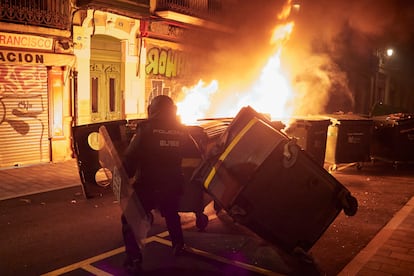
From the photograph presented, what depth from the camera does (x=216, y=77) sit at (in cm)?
1559

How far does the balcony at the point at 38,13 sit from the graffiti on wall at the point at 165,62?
3.36 m

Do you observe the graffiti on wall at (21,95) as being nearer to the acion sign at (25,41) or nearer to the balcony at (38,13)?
the acion sign at (25,41)

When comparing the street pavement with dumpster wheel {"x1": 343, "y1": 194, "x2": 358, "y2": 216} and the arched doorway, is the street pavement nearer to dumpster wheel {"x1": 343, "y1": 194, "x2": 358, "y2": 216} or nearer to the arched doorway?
dumpster wheel {"x1": 343, "y1": 194, "x2": 358, "y2": 216}

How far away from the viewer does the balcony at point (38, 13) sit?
9.61 m

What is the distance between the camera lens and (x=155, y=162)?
4.23 m

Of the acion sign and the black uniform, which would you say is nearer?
the black uniform

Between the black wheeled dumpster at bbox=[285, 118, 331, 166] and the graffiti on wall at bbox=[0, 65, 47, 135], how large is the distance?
6224mm

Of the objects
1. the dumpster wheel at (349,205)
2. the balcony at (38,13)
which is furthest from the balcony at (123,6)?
the dumpster wheel at (349,205)

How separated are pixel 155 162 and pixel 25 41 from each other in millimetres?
7289

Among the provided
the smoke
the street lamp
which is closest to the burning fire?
the smoke

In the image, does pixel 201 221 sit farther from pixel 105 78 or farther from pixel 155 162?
pixel 105 78

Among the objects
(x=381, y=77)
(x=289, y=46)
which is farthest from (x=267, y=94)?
(x=381, y=77)

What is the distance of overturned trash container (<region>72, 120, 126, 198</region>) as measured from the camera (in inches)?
268

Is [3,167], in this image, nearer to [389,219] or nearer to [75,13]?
[75,13]
